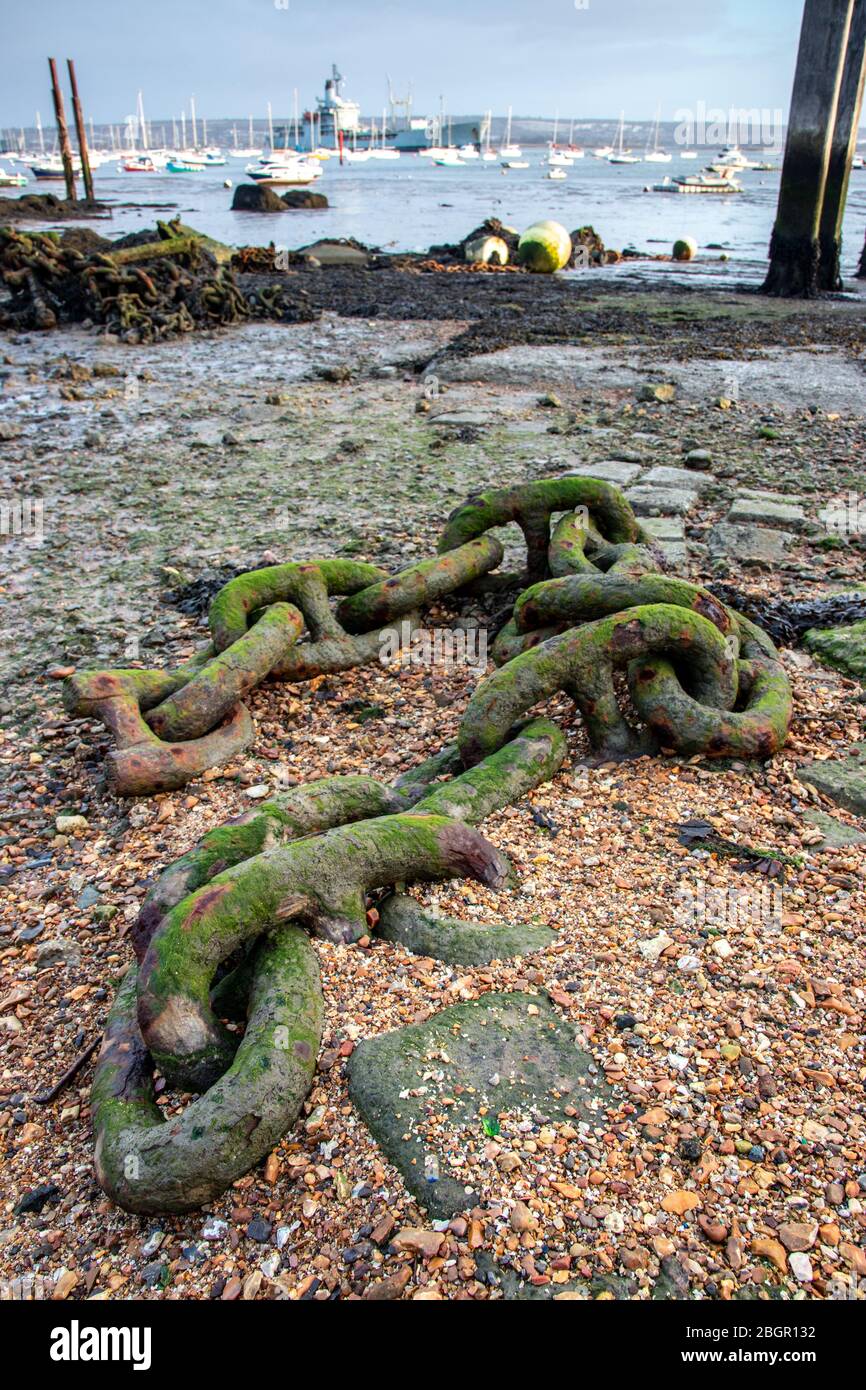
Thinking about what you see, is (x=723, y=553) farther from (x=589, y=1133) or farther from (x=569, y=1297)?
(x=569, y=1297)

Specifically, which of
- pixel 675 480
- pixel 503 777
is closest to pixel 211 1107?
pixel 503 777

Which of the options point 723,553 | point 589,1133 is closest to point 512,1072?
point 589,1133

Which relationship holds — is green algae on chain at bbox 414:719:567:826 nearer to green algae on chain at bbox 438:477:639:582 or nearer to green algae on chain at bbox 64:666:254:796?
green algae on chain at bbox 64:666:254:796

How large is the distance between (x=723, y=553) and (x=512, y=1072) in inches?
137

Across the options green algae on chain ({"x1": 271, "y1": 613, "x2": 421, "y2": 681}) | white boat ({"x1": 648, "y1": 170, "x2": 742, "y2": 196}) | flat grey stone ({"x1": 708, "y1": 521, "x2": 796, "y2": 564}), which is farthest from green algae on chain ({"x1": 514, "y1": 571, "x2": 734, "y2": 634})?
white boat ({"x1": 648, "y1": 170, "x2": 742, "y2": 196})

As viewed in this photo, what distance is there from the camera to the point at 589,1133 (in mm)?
1630

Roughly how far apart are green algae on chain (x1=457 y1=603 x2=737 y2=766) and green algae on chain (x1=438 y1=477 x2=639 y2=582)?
0.98 metres

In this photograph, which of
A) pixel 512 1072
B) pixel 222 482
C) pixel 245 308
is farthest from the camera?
pixel 245 308

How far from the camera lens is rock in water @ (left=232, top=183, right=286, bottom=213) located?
34.5 metres

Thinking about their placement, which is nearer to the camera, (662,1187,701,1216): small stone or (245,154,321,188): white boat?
(662,1187,701,1216): small stone

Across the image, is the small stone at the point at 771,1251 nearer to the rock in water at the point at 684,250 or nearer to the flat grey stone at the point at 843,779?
the flat grey stone at the point at 843,779

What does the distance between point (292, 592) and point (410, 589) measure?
0.42m

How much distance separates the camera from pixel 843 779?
2.71 meters

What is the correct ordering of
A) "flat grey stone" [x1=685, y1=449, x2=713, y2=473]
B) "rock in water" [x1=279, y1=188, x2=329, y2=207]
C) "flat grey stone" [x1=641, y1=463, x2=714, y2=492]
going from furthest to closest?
"rock in water" [x1=279, y1=188, x2=329, y2=207], "flat grey stone" [x1=685, y1=449, x2=713, y2=473], "flat grey stone" [x1=641, y1=463, x2=714, y2=492]
